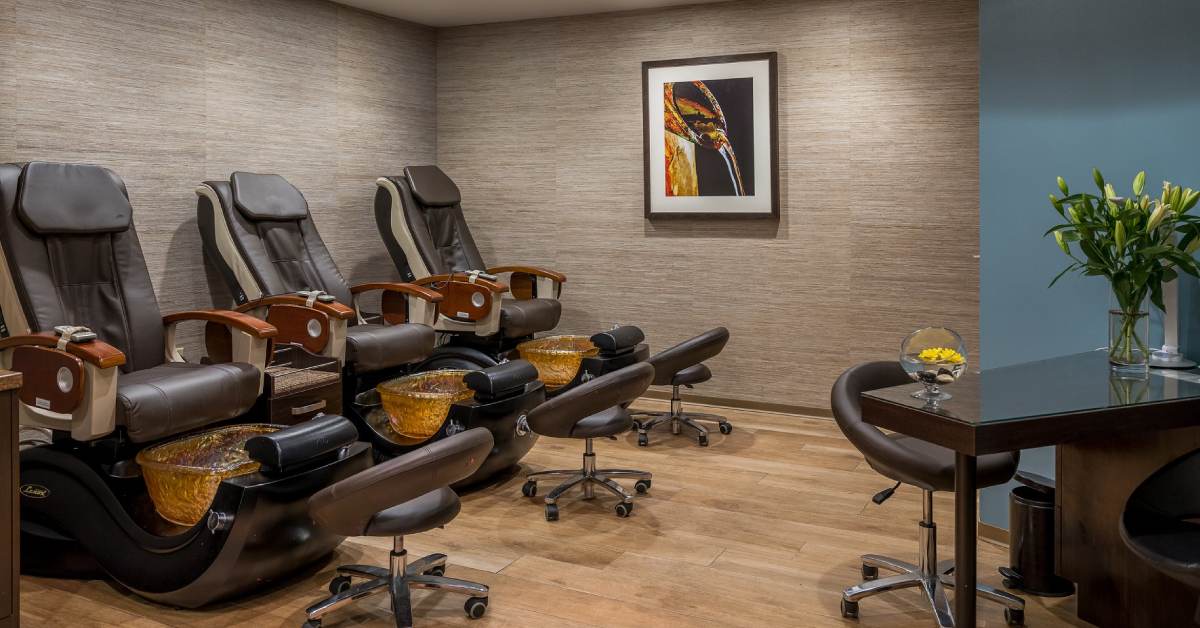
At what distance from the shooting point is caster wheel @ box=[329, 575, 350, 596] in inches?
122

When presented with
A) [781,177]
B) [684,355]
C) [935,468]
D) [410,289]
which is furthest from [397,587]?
[781,177]

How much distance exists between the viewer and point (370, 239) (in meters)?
6.45

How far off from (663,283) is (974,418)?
13.2ft

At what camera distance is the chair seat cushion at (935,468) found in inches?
110

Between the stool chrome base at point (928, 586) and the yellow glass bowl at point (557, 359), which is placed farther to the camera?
the yellow glass bowl at point (557, 359)

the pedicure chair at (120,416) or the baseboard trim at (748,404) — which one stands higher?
the pedicure chair at (120,416)

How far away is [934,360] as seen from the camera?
8.49ft

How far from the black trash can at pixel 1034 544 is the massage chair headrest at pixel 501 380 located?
6.40 ft

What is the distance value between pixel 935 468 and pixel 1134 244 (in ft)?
2.86

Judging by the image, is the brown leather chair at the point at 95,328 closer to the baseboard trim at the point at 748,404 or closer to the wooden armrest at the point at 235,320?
the wooden armrest at the point at 235,320

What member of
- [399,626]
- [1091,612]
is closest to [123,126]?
[399,626]

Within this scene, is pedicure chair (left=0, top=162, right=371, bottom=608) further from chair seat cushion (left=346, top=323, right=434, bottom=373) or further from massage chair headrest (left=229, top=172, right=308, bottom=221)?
massage chair headrest (left=229, top=172, right=308, bottom=221)

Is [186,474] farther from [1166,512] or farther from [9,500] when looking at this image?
[1166,512]

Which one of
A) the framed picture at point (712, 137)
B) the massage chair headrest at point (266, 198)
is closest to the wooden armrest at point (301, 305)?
the massage chair headrest at point (266, 198)
